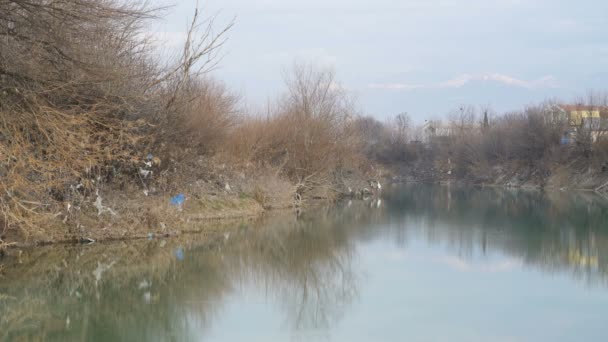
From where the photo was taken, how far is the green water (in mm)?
10352

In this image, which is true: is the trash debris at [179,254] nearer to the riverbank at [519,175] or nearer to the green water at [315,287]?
the green water at [315,287]

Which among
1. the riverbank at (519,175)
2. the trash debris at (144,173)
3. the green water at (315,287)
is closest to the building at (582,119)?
the riverbank at (519,175)

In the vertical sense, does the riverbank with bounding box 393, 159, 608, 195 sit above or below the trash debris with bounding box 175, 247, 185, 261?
above

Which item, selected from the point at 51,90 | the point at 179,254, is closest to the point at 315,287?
the point at 179,254

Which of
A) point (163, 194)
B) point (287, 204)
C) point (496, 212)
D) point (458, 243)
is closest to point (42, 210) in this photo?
point (163, 194)

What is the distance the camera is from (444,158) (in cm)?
6931

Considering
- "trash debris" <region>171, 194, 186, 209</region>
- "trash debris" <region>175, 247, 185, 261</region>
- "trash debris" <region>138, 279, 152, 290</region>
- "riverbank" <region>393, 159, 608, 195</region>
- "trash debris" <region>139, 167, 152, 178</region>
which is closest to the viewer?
"trash debris" <region>138, 279, 152, 290</region>

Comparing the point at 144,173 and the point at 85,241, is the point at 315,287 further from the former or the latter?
the point at 144,173

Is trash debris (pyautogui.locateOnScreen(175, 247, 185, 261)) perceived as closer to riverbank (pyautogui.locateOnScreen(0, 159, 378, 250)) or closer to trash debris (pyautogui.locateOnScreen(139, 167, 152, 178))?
riverbank (pyautogui.locateOnScreen(0, 159, 378, 250))

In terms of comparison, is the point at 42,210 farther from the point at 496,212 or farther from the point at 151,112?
the point at 496,212

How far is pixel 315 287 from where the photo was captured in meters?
14.0

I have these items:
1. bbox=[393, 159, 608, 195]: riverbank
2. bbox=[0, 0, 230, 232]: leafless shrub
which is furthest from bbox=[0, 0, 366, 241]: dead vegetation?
bbox=[393, 159, 608, 195]: riverbank

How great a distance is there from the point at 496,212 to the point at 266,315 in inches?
871

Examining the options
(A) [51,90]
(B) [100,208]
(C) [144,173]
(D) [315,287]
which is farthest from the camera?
(C) [144,173]
